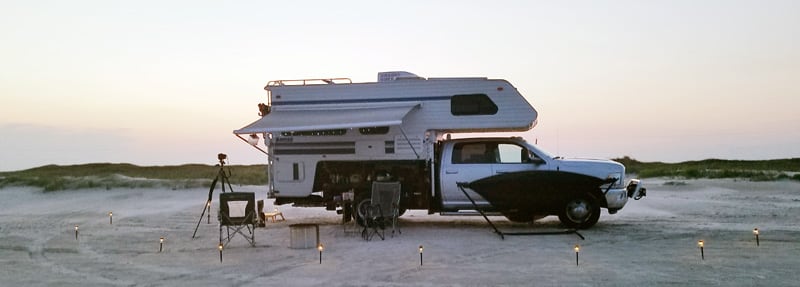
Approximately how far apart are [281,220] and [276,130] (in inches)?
147

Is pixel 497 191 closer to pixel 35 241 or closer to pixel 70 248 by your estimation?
pixel 70 248

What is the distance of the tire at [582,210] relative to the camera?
1183 cm

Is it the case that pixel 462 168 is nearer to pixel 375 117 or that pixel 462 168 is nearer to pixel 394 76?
pixel 375 117

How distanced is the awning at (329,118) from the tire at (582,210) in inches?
127

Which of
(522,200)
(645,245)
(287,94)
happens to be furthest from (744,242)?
(287,94)

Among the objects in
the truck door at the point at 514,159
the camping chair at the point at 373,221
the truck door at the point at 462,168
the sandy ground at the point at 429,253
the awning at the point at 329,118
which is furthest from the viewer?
the truck door at the point at 462,168

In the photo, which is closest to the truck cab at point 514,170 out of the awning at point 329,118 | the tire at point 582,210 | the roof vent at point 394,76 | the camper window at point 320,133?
the tire at point 582,210

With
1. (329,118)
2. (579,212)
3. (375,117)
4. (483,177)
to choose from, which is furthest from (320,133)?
(579,212)

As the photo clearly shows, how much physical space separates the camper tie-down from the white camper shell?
2cm

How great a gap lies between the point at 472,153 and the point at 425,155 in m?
0.85

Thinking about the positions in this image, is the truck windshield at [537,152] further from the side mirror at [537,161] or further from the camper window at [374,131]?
the camper window at [374,131]

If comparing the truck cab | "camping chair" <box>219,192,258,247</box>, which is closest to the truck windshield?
the truck cab

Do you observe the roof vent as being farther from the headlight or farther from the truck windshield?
the headlight

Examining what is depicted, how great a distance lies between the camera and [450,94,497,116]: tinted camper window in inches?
482
